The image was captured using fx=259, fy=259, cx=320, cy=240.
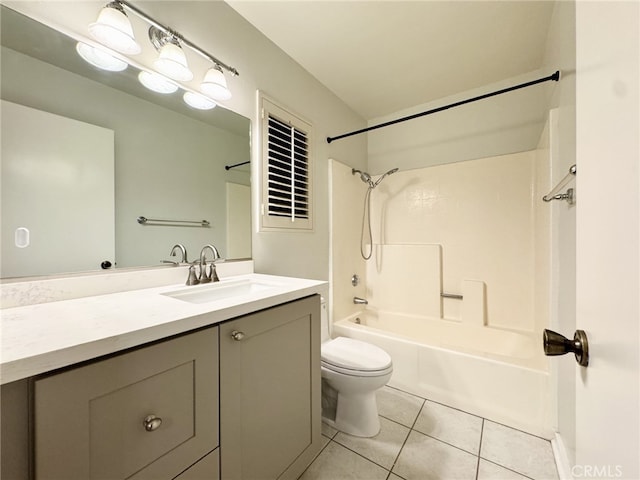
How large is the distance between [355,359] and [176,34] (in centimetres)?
187

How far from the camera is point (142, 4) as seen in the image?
113 centimetres

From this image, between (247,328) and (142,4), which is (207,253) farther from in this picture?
(142,4)

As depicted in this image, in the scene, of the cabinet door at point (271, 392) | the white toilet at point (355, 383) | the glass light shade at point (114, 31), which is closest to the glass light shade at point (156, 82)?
the glass light shade at point (114, 31)

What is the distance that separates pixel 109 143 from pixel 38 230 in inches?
16.7

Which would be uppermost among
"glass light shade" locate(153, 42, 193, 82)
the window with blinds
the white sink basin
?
"glass light shade" locate(153, 42, 193, 82)

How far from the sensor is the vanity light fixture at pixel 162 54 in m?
0.99

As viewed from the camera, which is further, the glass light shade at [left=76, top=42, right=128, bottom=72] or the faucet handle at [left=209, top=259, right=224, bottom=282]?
the faucet handle at [left=209, top=259, right=224, bottom=282]

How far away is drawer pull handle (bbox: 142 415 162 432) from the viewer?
0.62 meters

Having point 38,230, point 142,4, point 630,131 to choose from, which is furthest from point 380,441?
point 142,4

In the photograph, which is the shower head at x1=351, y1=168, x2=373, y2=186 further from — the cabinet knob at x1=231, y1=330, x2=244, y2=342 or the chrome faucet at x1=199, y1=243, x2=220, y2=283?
the cabinet knob at x1=231, y1=330, x2=244, y2=342

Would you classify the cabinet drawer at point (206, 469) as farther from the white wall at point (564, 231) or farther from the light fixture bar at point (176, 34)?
the light fixture bar at point (176, 34)

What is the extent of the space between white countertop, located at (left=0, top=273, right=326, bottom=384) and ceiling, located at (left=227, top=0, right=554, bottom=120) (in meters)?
1.68

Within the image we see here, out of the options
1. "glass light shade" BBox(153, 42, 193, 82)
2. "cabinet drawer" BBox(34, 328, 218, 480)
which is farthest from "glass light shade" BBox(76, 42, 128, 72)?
"cabinet drawer" BBox(34, 328, 218, 480)

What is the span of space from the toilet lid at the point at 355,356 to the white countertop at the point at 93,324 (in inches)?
26.9
